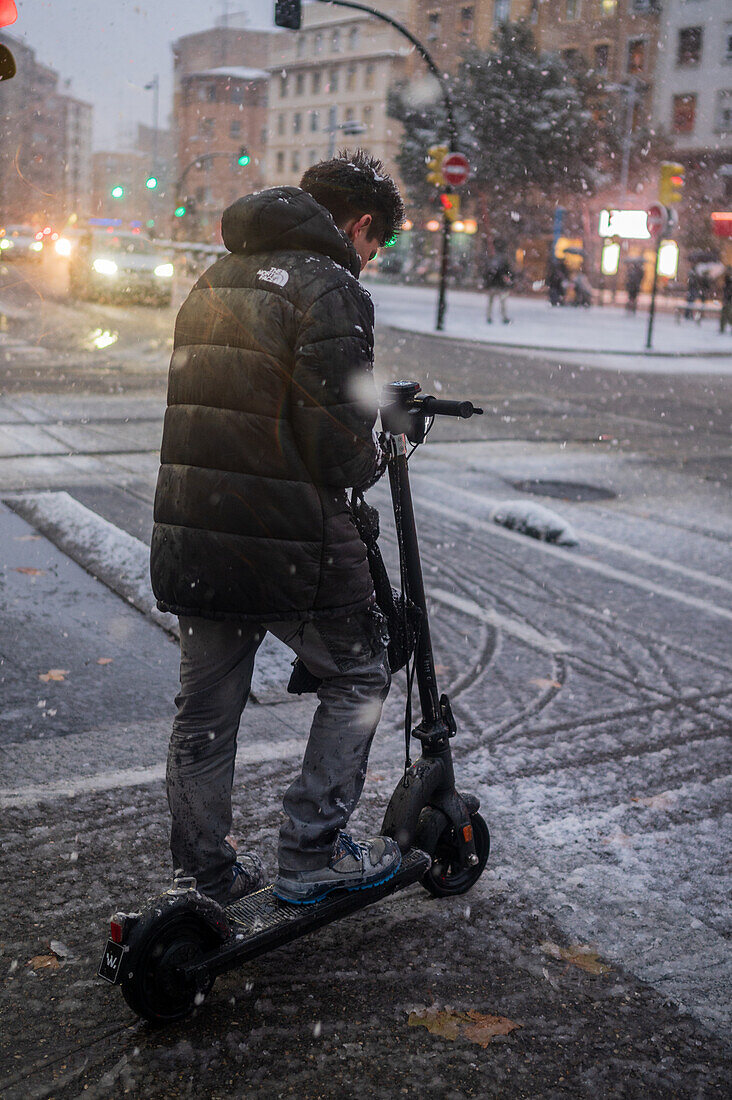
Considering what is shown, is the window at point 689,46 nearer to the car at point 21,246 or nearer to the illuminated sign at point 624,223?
the illuminated sign at point 624,223

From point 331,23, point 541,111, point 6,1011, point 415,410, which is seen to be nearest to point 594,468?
point 415,410

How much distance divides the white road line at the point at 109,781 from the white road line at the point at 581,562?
309 cm

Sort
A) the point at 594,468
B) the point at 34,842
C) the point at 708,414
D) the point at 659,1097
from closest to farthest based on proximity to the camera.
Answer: the point at 659,1097 < the point at 34,842 < the point at 594,468 < the point at 708,414

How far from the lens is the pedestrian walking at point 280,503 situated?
2684 mm

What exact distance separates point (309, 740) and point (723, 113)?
199 ft

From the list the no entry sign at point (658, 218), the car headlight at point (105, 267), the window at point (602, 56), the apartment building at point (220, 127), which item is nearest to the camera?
the no entry sign at point (658, 218)

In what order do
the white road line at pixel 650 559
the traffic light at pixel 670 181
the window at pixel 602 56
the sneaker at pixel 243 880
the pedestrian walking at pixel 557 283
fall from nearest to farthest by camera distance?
1. the sneaker at pixel 243 880
2. the white road line at pixel 650 559
3. the traffic light at pixel 670 181
4. the pedestrian walking at pixel 557 283
5. the window at pixel 602 56

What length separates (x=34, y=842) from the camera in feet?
11.6

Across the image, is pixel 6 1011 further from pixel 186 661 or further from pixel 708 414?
pixel 708 414

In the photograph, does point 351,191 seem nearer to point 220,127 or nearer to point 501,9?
point 501,9

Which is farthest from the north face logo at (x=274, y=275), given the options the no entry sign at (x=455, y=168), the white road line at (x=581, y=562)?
the no entry sign at (x=455, y=168)

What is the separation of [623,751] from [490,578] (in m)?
2.47

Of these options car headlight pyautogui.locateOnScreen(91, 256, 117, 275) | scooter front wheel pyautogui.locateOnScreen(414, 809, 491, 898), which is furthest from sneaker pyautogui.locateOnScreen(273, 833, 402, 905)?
car headlight pyautogui.locateOnScreen(91, 256, 117, 275)

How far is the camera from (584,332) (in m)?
30.5
